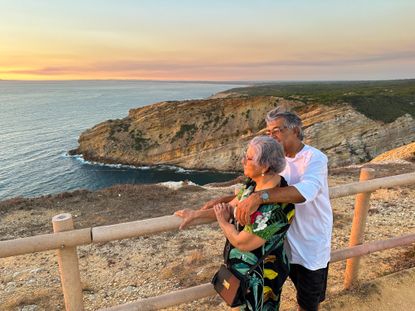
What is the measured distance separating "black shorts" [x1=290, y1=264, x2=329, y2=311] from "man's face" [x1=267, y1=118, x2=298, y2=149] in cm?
111

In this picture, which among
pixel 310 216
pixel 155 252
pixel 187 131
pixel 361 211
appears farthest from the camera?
pixel 187 131

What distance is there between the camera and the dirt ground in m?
5.96

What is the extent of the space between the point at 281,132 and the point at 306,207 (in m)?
0.64

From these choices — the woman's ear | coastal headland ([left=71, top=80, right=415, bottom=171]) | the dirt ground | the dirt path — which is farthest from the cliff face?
the woman's ear

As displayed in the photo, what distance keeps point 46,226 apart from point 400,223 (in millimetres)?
10602

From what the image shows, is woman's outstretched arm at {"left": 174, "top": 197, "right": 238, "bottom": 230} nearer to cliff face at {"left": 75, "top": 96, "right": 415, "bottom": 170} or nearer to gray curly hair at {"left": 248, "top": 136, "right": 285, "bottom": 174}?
gray curly hair at {"left": 248, "top": 136, "right": 285, "bottom": 174}

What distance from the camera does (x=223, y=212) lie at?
2.53 meters

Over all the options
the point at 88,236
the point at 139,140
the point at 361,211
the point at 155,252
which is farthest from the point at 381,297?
the point at 139,140

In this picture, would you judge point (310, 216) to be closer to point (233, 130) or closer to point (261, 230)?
point (261, 230)

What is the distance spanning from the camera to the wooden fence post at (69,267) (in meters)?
2.57

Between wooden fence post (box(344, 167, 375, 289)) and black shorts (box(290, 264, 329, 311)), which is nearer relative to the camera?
black shorts (box(290, 264, 329, 311))

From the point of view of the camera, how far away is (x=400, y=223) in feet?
28.6

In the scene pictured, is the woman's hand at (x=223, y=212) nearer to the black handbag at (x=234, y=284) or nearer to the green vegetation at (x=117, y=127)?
the black handbag at (x=234, y=284)

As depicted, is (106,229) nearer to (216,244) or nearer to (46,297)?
(46,297)
